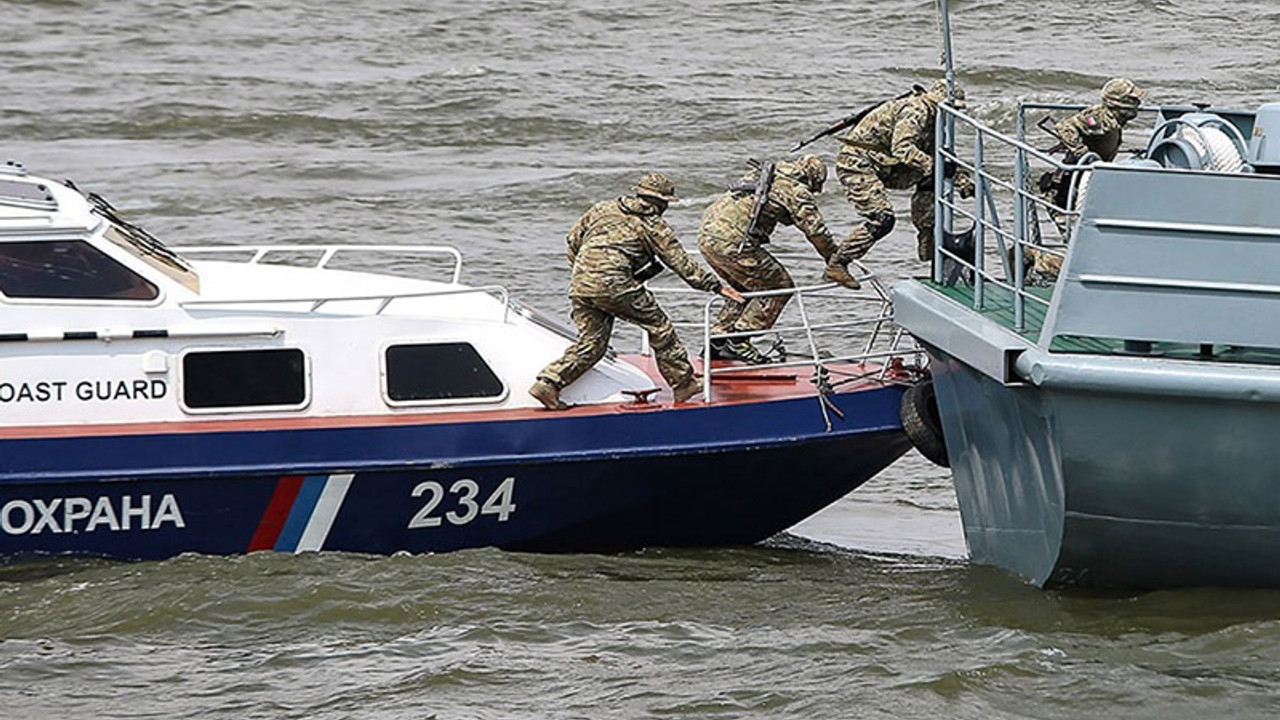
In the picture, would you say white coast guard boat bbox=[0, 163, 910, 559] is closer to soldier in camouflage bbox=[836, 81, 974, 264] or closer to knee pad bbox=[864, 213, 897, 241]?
knee pad bbox=[864, 213, 897, 241]

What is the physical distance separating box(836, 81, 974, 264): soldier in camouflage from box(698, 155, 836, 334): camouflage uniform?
8.5 inches

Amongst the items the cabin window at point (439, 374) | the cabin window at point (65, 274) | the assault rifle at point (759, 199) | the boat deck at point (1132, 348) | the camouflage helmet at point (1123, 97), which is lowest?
the cabin window at point (439, 374)

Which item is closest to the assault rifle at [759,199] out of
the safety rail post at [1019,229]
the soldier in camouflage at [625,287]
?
the soldier in camouflage at [625,287]

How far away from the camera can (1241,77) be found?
25156mm

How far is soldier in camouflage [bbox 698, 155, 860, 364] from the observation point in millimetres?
11406

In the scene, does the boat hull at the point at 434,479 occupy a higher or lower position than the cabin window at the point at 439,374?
lower

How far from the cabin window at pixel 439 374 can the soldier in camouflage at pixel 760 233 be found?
1.48 meters

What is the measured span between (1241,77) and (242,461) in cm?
1803

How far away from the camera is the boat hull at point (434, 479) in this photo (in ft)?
33.6

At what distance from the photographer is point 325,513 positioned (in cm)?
1047

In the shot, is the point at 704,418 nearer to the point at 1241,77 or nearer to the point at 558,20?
the point at 1241,77

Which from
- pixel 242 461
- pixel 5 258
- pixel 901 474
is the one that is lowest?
pixel 901 474

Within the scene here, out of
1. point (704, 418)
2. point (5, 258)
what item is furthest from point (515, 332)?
point (5, 258)

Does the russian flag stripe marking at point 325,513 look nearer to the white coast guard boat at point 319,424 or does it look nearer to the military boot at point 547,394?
the white coast guard boat at point 319,424
